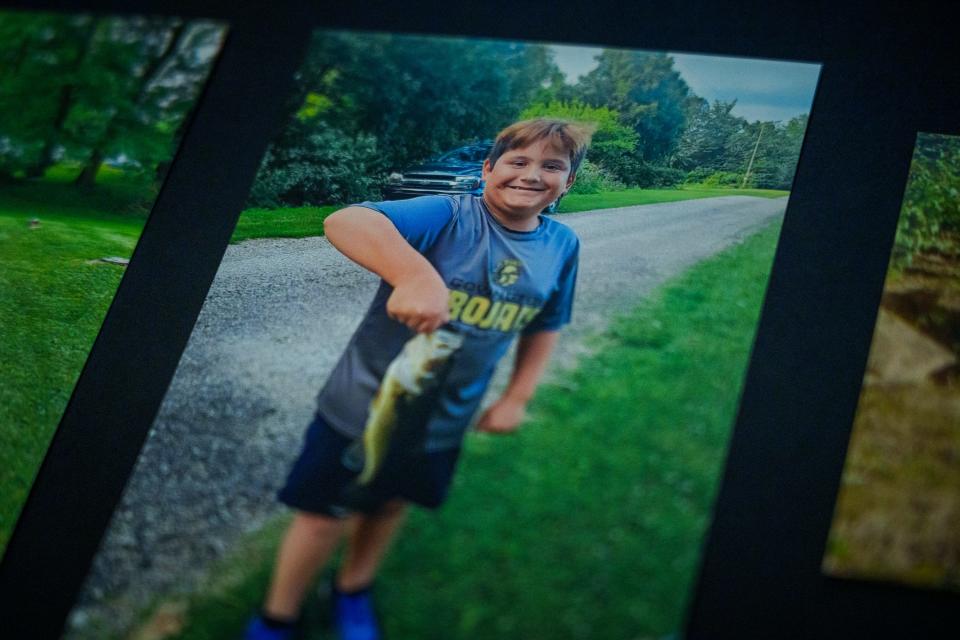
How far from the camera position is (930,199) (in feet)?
8.95

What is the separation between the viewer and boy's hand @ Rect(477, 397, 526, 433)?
2561 millimetres

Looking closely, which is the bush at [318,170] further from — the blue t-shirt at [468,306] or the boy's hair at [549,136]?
the boy's hair at [549,136]

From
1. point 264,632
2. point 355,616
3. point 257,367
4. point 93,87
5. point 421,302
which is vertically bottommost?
point 264,632

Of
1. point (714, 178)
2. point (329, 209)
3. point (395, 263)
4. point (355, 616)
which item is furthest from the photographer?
point (329, 209)

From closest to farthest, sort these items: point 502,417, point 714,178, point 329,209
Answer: point 502,417 → point 714,178 → point 329,209

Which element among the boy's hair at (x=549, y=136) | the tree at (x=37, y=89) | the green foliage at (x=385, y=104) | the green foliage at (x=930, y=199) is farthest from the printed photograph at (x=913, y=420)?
the tree at (x=37, y=89)

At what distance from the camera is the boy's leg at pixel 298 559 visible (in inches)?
97.2

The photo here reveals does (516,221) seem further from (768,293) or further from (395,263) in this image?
(768,293)

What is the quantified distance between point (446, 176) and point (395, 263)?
41 cm

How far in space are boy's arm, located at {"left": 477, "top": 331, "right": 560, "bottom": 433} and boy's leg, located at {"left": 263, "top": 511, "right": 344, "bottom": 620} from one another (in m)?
0.55

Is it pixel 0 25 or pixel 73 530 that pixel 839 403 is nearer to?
pixel 73 530

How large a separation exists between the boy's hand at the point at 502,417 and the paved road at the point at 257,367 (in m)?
0.09

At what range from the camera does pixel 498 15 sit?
327cm

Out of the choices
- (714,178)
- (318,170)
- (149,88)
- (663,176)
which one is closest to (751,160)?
(714,178)
